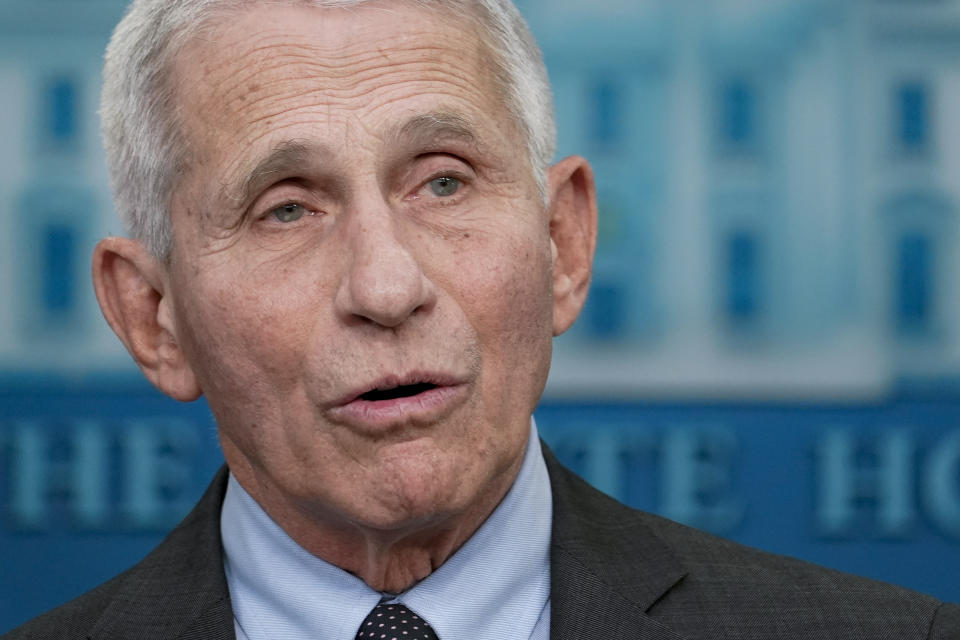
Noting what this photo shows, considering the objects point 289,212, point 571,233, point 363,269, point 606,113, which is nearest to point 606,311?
point 606,113

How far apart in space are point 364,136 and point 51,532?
91.3 inches

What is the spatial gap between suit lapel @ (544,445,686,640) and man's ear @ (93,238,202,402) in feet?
2.26

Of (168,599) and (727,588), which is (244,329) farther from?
(727,588)

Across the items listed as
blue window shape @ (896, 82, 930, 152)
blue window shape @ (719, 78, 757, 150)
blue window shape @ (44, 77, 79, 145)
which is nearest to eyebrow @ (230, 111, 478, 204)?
blue window shape @ (719, 78, 757, 150)

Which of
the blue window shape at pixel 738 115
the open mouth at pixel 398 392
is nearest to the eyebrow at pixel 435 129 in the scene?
the open mouth at pixel 398 392

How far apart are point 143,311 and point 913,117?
7.92ft

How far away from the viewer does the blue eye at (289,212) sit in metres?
2.10

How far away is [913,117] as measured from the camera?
12.6 ft

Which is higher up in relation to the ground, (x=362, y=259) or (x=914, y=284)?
(x=362, y=259)

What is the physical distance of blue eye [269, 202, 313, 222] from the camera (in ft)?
6.90

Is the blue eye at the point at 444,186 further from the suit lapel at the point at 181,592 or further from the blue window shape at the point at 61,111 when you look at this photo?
the blue window shape at the point at 61,111

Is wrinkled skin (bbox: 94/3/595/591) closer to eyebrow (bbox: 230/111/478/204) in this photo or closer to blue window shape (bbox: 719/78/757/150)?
eyebrow (bbox: 230/111/478/204)

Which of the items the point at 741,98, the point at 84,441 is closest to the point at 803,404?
the point at 741,98

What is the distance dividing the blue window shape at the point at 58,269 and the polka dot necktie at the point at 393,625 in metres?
2.03
